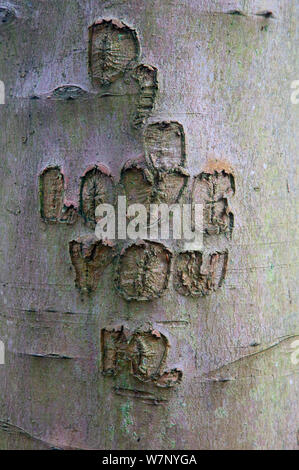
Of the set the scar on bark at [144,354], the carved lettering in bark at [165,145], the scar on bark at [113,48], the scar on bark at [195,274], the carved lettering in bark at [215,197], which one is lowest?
the scar on bark at [144,354]

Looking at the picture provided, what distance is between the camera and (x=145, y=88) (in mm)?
823

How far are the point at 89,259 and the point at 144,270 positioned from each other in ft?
0.30

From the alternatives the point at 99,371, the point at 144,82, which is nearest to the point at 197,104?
the point at 144,82

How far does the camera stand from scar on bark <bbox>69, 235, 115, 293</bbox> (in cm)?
83

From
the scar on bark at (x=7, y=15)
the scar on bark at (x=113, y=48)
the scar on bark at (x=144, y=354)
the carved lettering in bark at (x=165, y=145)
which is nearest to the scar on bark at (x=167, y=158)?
the carved lettering in bark at (x=165, y=145)

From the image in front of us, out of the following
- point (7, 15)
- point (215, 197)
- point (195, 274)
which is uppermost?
point (7, 15)

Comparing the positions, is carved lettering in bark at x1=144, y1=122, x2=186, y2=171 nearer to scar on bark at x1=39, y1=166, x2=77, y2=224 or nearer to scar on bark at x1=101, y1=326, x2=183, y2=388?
scar on bark at x1=39, y1=166, x2=77, y2=224

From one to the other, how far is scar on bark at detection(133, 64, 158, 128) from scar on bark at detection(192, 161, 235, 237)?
129mm

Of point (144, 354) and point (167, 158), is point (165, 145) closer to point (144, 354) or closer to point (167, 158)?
point (167, 158)

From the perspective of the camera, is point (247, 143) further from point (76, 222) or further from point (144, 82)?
point (76, 222)

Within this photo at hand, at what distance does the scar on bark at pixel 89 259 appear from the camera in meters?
0.83

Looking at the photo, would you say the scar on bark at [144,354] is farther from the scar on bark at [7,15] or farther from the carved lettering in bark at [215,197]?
the scar on bark at [7,15]

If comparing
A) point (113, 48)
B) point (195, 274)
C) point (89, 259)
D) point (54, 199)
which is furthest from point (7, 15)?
point (195, 274)

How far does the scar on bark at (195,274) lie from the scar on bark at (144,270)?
20 mm
